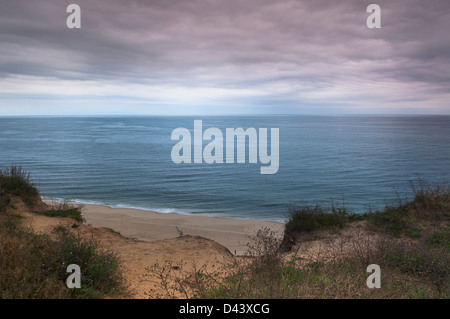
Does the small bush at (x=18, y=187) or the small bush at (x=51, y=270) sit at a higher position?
the small bush at (x=18, y=187)

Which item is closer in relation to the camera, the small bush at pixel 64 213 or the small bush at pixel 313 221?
the small bush at pixel 313 221

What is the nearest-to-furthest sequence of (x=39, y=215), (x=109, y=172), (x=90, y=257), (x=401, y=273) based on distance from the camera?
1. (x=90, y=257)
2. (x=401, y=273)
3. (x=39, y=215)
4. (x=109, y=172)

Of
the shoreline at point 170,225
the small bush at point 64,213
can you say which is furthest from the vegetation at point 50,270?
the shoreline at point 170,225

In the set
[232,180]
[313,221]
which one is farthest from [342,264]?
[232,180]

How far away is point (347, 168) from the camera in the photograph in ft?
138

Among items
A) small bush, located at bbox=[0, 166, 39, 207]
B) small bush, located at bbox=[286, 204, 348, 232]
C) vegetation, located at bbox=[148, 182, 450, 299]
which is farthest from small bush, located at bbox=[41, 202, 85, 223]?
small bush, located at bbox=[286, 204, 348, 232]

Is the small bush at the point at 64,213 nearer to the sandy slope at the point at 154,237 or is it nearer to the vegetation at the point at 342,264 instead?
the sandy slope at the point at 154,237

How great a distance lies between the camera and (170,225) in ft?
64.4

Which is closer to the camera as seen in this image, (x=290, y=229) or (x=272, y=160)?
(x=290, y=229)

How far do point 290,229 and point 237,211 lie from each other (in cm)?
1141

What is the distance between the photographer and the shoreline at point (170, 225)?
17.3m

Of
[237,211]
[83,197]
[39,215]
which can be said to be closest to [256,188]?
[237,211]

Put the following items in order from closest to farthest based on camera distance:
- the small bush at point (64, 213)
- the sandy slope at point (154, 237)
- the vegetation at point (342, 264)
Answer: the vegetation at point (342, 264)
the sandy slope at point (154, 237)
the small bush at point (64, 213)

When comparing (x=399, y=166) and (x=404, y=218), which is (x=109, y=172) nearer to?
(x=404, y=218)
